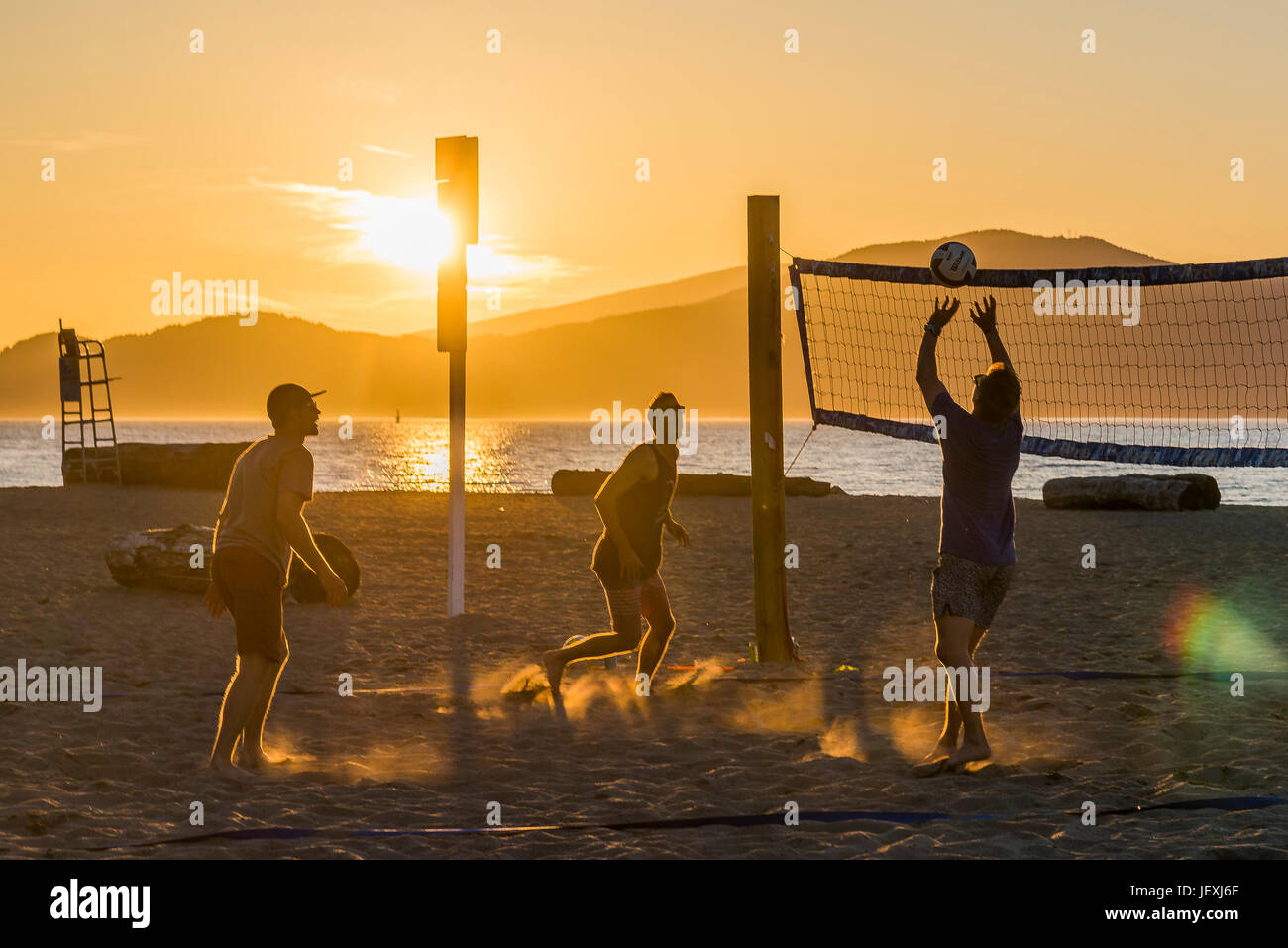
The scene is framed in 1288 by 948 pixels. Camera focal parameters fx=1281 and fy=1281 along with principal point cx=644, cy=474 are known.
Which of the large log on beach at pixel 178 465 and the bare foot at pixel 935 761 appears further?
the large log on beach at pixel 178 465

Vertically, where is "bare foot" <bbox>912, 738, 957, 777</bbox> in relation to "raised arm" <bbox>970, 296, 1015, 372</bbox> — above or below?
below

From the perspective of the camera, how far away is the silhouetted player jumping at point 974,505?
5.39m

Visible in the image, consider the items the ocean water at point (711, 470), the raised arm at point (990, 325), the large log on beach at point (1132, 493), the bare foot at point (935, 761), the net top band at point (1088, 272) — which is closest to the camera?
the bare foot at point (935, 761)

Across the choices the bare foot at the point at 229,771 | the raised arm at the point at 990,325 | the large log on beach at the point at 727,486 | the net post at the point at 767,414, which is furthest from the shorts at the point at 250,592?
the large log on beach at the point at 727,486

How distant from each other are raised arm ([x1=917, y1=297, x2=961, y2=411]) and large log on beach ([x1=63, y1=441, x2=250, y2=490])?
20.0 meters

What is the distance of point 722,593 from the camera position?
470 inches

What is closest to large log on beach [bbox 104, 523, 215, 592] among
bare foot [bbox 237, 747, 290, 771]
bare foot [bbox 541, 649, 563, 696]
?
bare foot [bbox 541, 649, 563, 696]

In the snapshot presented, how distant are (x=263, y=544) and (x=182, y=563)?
6405 mm

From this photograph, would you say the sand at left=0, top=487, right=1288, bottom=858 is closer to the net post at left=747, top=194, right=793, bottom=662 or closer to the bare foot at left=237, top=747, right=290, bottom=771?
the bare foot at left=237, top=747, right=290, bottom=771

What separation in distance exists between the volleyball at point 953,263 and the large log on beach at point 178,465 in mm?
18746

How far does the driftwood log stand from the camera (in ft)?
36.1

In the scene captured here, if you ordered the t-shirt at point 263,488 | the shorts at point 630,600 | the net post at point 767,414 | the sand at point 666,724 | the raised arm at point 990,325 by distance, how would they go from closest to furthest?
1. the sand at point 666,724
2. the t-shirt at point 263,488
3. the raised arm at point 990,325
4. the shorts at point 630,600
5. the net post at point 767,414

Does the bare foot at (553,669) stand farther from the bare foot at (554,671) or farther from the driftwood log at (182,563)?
the driftwood log at (182,563)

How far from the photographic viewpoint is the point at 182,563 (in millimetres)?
11242
